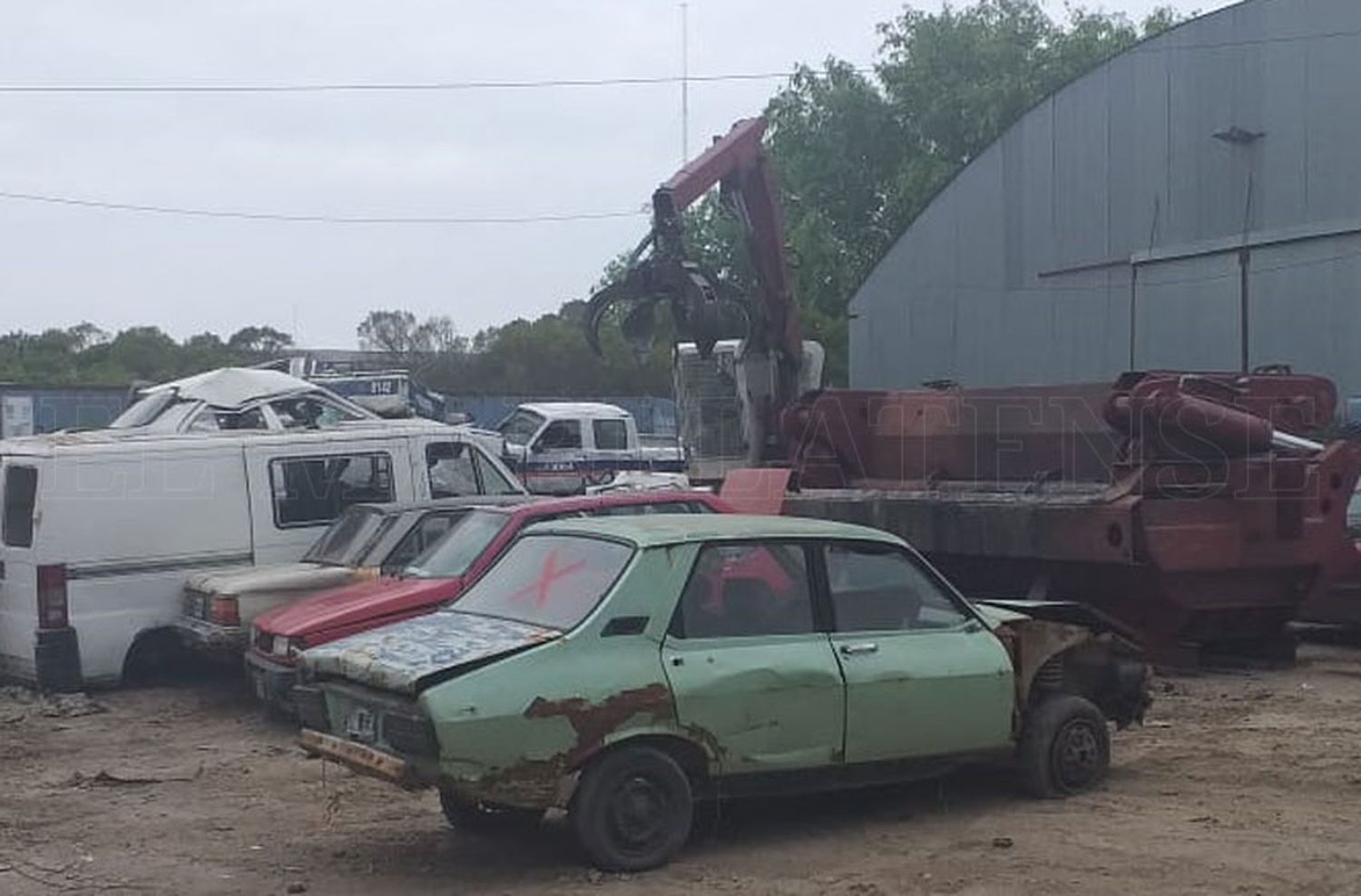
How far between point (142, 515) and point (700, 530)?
641 cm

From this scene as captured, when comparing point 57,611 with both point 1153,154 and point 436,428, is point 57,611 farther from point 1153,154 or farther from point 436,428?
point 1153,154

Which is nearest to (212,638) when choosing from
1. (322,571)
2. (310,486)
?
(322,571)

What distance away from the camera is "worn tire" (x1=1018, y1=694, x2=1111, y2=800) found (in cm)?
852

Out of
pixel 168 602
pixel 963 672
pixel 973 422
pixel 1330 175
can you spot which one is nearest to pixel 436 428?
pixel 168 602

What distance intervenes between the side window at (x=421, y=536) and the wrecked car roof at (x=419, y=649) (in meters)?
4.05

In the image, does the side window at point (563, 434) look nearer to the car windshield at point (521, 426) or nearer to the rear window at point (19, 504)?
the car windshield at point (521, 426)

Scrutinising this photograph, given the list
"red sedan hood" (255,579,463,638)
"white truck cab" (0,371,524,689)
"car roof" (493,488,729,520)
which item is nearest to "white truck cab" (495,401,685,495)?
"white truck cab" (0,371,524,689)

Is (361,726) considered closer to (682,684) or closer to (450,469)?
(682,684)

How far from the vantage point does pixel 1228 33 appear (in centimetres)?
2544

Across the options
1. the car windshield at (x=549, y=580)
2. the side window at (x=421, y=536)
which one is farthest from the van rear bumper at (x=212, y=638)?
the car windshield at (x=549, y=580)

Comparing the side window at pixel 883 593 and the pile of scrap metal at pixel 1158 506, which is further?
the pile of scrap metal at pixel 1158 506

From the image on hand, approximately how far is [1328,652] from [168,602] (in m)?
9.29

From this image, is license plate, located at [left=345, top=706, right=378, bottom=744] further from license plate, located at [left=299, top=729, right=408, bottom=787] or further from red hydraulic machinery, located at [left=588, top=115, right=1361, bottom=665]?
red hydraulic machinery, located at [left=588, top=115, right=1361, bottom=665]

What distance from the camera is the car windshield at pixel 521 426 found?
2713 centimetres
